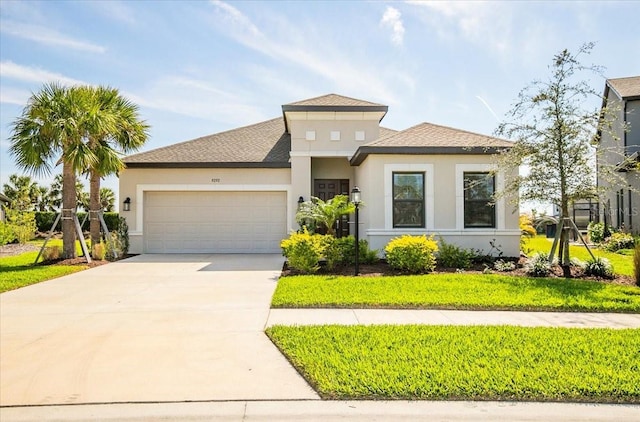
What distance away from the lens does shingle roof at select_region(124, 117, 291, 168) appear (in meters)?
15.2

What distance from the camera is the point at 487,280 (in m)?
8.98

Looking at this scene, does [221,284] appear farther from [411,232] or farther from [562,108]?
[562,108]

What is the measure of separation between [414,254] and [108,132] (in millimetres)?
10085

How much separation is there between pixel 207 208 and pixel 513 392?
1338cm

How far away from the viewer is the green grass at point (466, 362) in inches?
142

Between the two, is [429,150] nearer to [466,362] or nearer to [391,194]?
[391,194]

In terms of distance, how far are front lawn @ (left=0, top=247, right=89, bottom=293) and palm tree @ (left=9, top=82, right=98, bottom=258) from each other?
5.95 feet

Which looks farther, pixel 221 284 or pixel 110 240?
pixel 110 240

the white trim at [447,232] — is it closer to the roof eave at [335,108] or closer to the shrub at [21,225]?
the roof eave at [335,108]

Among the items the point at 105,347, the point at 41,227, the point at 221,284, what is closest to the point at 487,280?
the point at 221,284

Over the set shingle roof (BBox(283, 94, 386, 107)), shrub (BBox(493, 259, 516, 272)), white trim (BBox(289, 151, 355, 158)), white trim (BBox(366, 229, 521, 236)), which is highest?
shingle roof (BBox(283, 94, 386, 107))

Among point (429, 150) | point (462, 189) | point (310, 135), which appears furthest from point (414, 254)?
point (310, 135)

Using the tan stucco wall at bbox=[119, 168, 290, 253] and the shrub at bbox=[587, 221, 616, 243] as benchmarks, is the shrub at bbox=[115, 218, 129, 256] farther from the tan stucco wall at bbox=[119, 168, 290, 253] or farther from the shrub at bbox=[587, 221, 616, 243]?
the shrub at bbox=[587, 221, 616, 243]

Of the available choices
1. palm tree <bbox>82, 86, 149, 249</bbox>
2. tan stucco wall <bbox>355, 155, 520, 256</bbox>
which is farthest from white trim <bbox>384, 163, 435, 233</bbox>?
palm tree <bbox>82, 86, 149, 249</bbox>
